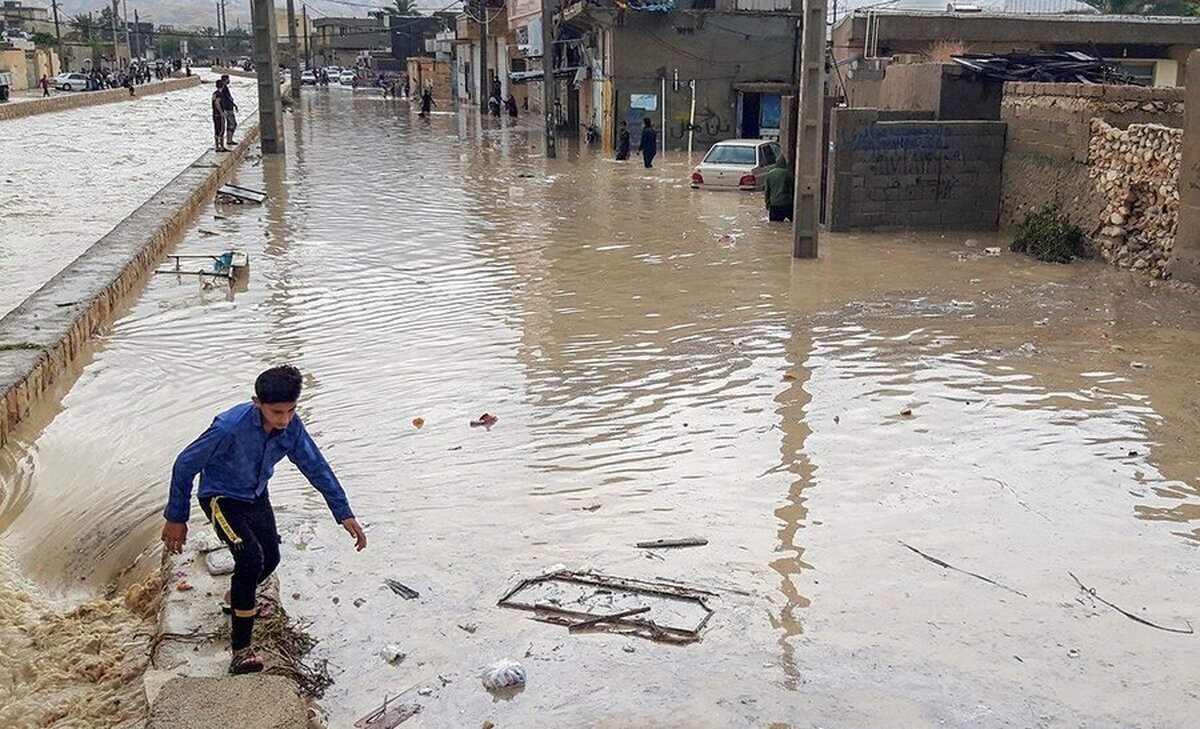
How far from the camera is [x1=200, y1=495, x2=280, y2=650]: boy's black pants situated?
4.63 metres

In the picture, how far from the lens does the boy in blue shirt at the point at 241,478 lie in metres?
4.55

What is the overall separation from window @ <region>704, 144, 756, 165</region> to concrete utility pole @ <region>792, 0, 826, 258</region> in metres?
8.83

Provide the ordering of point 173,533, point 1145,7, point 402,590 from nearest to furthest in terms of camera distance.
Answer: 1. point 173,533
2. point 402,590
3. point 1145,7

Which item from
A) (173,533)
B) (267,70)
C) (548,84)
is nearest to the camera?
(173,533)

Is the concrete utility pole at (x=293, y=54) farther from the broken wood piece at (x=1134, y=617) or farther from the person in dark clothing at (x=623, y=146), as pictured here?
Answer: the broken wood piece at (x=1134, y=617)

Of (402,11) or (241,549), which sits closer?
(241,549)

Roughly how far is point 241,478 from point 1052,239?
13.1 meters

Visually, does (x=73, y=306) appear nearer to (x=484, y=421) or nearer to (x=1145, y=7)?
(x=484, y=421)

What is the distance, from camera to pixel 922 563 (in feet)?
19.5

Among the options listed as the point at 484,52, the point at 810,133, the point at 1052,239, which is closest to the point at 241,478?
the point at 810,133

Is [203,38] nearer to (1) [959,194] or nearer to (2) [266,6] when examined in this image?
(2) [266,6]

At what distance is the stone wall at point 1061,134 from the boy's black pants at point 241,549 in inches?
522

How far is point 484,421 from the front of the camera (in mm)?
8266

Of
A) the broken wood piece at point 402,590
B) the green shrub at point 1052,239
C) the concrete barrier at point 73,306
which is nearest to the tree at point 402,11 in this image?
the concrete barrier at point 73,306
